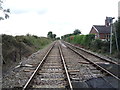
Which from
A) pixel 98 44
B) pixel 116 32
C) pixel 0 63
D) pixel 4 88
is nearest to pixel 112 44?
pixel 116 32

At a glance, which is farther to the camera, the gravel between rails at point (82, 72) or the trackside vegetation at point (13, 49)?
the trackside vegetation at point (13, 49)

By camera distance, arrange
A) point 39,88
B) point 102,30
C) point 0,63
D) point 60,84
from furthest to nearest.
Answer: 1. point 102,30
2. point 0,63
3. point 60,84
4. point 39,88

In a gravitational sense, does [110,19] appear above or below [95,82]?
above

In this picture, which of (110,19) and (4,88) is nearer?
(4,88)

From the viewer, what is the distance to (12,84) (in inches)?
248

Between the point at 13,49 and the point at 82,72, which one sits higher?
the point at 13,49

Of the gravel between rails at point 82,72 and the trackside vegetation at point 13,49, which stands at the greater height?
the trackside vegetation at point 13,49

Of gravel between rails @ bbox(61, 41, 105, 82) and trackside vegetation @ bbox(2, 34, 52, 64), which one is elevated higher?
trackside vegetation @ bbox(2, 34, 52, 64)

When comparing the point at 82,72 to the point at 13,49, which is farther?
the point at 13,49

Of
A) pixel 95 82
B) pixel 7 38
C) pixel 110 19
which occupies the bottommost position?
pixel 95 82

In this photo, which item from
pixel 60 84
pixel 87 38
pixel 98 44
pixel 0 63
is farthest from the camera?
pixel 87 38

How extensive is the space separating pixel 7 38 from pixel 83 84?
11638 mm

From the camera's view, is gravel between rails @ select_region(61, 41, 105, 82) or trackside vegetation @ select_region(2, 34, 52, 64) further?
trackside vegetation @ select_region(2, 34, 52, 64)

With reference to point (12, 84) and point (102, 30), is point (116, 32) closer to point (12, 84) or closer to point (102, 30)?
point (12, 84)
